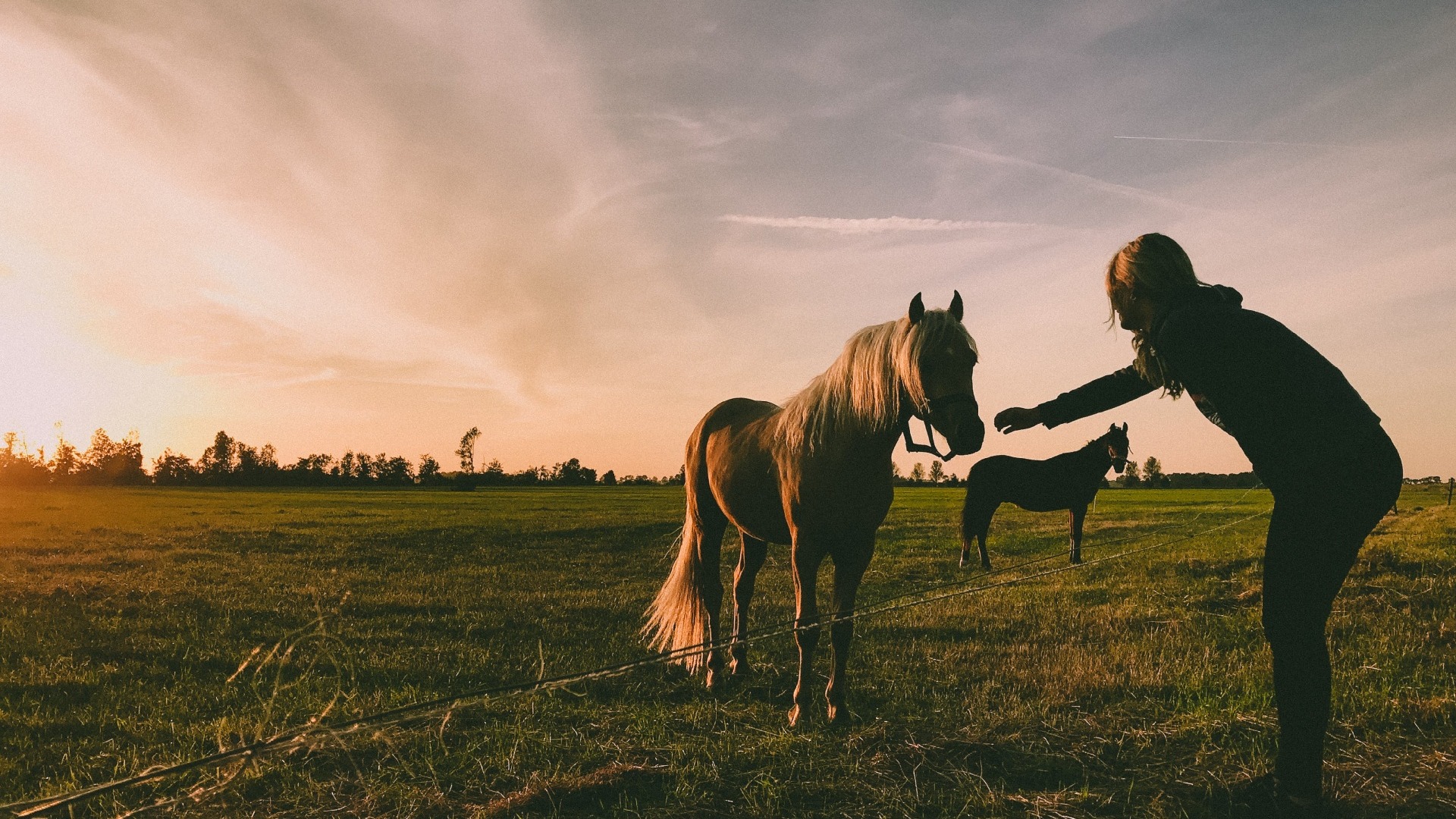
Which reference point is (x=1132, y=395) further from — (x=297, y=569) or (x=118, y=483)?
(x=118, y=483)

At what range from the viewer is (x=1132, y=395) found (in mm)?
3832

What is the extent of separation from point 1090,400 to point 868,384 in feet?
3.96

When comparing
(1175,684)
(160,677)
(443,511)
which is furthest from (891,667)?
(443,511)

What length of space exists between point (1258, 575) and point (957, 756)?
775 cm

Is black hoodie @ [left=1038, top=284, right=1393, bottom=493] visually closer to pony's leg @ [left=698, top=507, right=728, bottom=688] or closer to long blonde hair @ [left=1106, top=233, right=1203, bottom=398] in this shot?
long blonde hair @ [left=1106, top=233, right=1203, bottom=398]

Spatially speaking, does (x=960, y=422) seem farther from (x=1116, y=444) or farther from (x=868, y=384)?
(x=1116, y=444)

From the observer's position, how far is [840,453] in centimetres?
444

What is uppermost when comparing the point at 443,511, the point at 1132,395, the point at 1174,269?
the point at 1174,269

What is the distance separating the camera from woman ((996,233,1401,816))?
291 centimetres

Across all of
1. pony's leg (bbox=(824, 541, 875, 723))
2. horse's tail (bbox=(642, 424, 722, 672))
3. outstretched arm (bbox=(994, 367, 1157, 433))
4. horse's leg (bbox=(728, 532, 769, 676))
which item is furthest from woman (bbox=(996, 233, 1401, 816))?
horse's tail (bbox=(642, 424, 722, 672))

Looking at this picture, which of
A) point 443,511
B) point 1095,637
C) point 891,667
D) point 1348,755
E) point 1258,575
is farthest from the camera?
point 443,511

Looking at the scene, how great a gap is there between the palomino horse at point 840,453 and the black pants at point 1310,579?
1.39 meters

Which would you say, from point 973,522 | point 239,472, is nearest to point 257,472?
point 239,472

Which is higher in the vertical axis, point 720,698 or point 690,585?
point 690,585
